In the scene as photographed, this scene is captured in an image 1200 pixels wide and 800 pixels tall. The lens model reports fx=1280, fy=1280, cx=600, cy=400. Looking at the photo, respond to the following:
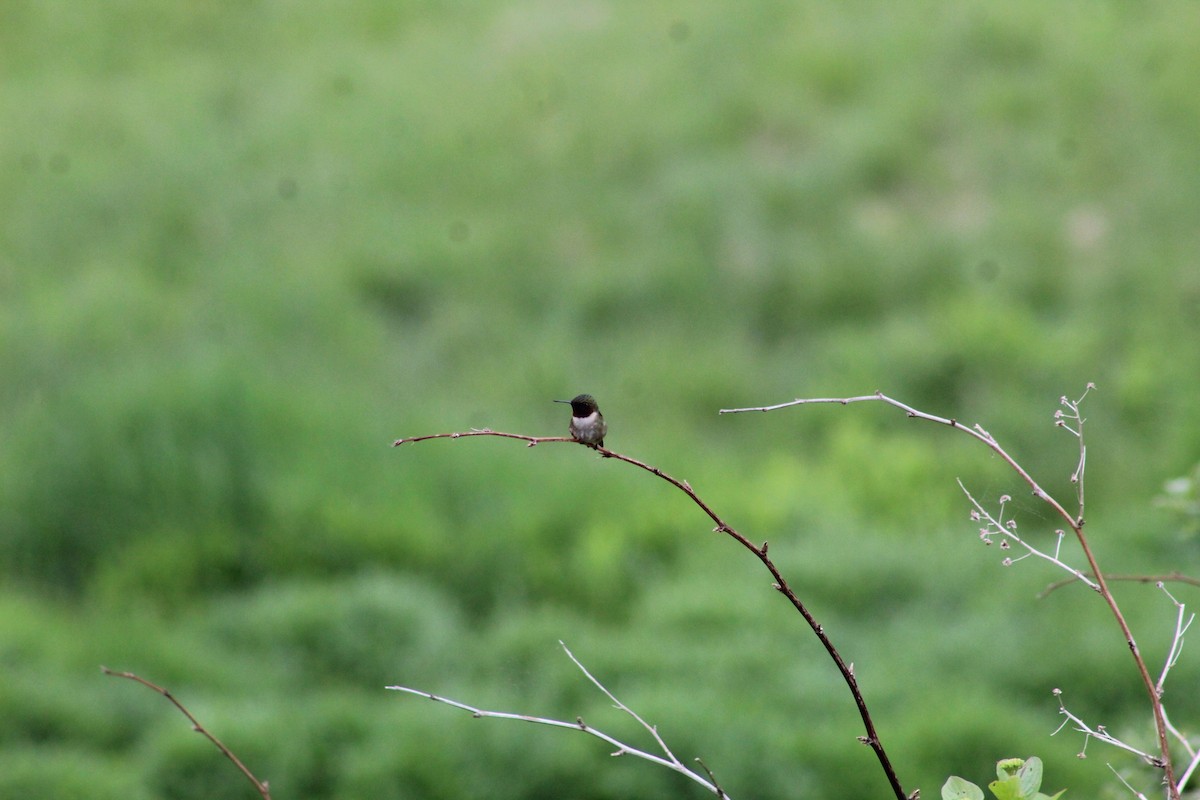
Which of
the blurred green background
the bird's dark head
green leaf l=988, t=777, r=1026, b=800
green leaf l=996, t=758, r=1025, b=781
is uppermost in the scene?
green leaf l=988, t=777, r=1026, b=800

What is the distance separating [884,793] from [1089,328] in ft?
16.1

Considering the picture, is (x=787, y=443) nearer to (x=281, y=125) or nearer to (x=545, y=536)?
(x=545, y=536)

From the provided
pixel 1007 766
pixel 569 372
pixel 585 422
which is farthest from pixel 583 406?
pixel 569 372

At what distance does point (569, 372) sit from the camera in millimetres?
9516

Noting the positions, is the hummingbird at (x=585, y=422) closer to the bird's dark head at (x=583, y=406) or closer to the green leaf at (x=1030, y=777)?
the bird's dark head at (x=583, y=406)

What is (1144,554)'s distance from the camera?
25.9 feet

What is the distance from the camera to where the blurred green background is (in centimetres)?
661

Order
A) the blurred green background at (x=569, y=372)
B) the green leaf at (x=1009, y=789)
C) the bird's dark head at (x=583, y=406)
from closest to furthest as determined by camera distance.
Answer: the green leaf at (x=1009, y=789) → the bird's dark head at (x=583, y=406) → the blurred green background at (x=569, y=372)

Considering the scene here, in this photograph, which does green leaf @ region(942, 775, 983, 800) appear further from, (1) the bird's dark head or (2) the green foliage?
(1) the bird's dark head

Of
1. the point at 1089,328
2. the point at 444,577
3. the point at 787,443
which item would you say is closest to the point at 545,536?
the point at 444,577

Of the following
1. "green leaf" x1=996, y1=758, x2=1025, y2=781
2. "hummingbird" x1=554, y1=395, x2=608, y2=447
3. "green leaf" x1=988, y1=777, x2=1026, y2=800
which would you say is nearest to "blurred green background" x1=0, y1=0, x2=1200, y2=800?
"hummingbird" x1=554, y1=395, x2=608, y2=447

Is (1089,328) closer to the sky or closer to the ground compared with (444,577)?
closer to the sky

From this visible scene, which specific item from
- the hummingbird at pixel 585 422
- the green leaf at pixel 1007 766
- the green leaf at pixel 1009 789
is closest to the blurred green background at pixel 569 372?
the hummingbird at pixel 585 422

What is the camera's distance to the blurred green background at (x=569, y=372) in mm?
6613
